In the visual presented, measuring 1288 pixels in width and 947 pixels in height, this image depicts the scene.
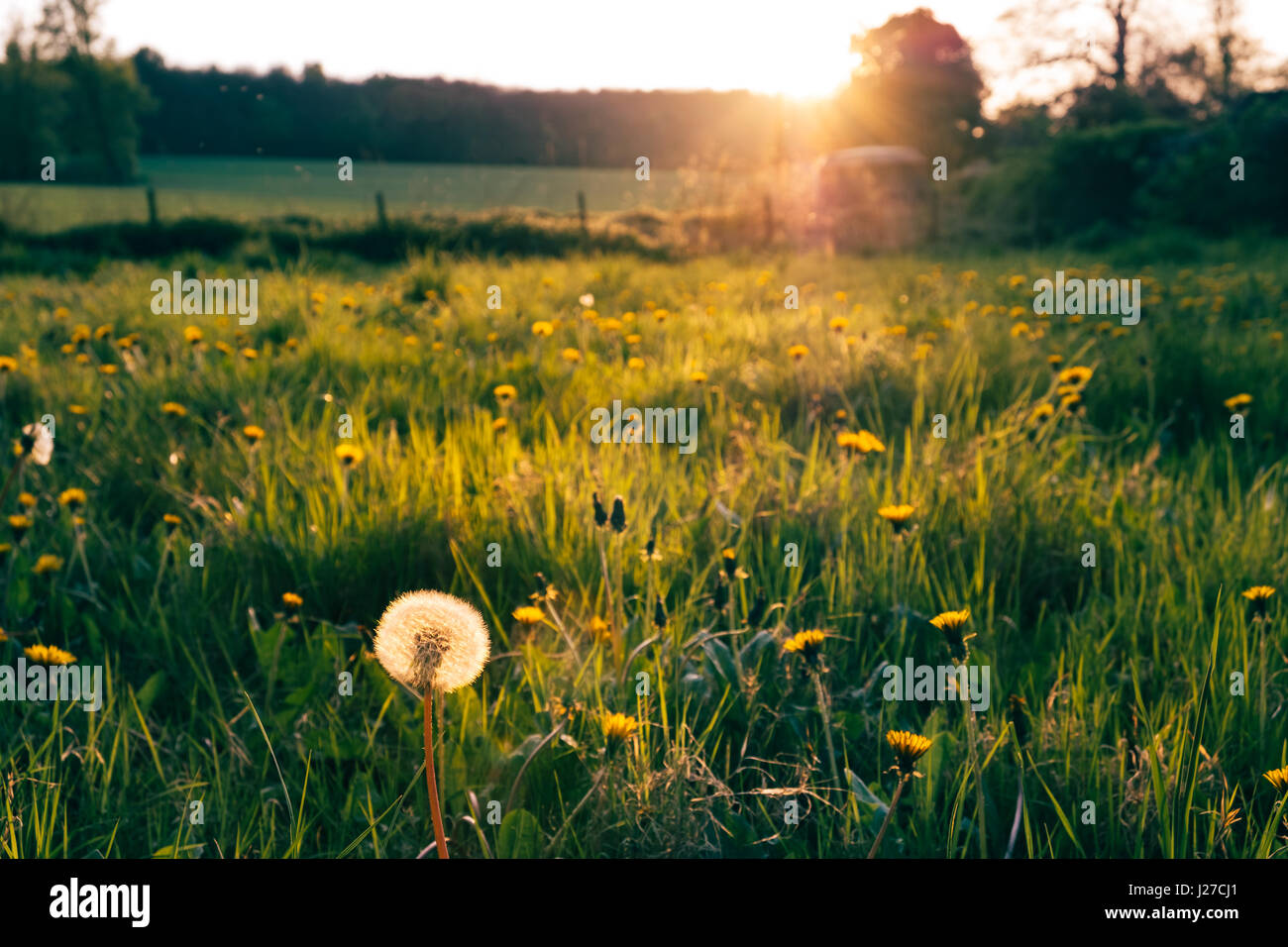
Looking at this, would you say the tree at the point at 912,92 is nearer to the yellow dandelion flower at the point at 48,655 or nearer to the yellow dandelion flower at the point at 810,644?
the yellow dandelion flower at the point at 810,644

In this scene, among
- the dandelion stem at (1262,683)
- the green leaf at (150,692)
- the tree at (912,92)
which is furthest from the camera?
the tree at (912,92)

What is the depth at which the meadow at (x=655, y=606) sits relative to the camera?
1253mm

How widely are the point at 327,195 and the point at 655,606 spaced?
20806 millimetres

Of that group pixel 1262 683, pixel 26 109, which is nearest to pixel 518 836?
pixel 1262 683

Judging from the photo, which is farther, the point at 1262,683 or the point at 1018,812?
the point at 1262,683

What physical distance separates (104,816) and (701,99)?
29038 mm

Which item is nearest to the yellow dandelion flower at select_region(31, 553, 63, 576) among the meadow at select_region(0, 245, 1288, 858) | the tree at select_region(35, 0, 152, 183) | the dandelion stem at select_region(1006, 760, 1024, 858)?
the meadow at select_region(0, 245, 1288, 858)

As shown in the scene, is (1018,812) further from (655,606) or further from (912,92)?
(912,92)

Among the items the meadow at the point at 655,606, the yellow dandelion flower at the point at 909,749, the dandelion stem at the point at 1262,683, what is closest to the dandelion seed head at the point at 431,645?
the meadow at the point at 655,606

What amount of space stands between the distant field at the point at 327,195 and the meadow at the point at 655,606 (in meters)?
9.58

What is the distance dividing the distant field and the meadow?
31.4ft

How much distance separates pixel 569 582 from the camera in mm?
1989

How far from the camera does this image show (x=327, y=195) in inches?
769
